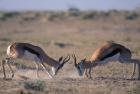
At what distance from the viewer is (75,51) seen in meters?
26.3

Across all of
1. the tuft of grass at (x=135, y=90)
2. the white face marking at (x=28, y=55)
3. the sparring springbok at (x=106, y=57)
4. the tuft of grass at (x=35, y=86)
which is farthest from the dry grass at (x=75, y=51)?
the white face marking at (x=28, y=55)

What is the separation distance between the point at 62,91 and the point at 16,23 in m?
37.0

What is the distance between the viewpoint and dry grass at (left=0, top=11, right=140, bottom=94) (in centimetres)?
1476

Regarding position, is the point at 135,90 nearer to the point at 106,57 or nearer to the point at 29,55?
the point at 106,57

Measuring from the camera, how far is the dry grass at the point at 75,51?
48.4ft

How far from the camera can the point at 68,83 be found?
15.6 m

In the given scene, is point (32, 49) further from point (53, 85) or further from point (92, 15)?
point (92, 15)

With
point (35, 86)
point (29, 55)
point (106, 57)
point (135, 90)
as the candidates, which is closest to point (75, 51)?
point (29, 55)

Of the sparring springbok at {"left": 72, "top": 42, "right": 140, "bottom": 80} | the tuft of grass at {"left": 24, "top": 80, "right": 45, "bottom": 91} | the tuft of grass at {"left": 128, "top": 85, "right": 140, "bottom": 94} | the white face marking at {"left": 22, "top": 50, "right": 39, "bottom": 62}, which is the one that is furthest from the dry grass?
the white face marking at {"left": 22, "top": 50, "right": 39, "bottom": 62}

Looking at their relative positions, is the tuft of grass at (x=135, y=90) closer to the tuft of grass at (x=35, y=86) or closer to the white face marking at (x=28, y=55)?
the tuft of grass at (x=35, y=86)

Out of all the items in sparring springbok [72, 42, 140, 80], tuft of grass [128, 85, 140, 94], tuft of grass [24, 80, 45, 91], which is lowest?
tuft of grass [128, 85, 140, 94]

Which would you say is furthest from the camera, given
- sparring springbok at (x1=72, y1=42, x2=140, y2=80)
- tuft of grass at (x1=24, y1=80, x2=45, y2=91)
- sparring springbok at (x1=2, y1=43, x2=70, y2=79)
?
sparring springbok at (x1=2, y1=43, x2=70, y2=79)

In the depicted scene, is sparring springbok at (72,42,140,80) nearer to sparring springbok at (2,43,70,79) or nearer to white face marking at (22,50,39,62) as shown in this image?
sparring springbok at (2,43,70,79)

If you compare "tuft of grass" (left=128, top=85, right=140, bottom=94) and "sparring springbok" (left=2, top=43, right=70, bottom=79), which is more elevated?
"sparring springbok" (left=2, top=43, right=70, bottom=79)
